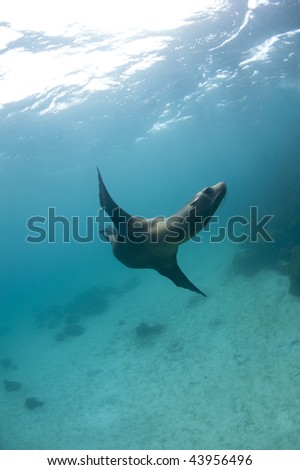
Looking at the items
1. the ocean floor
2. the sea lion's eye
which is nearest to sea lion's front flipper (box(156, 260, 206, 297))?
the sea lion's eye

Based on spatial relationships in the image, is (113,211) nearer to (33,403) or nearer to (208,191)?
(208,191)

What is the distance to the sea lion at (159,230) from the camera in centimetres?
357

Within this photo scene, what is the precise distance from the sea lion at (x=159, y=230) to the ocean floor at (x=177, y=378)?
4.80 metres

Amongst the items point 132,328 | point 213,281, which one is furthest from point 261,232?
point 132,328

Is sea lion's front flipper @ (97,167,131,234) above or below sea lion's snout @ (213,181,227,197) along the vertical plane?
Answer: below

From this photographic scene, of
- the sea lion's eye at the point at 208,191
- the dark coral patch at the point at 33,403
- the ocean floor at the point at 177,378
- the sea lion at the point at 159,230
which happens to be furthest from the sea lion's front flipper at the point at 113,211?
the dark coral patch at the point at 33,403

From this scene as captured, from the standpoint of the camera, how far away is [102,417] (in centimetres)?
1031

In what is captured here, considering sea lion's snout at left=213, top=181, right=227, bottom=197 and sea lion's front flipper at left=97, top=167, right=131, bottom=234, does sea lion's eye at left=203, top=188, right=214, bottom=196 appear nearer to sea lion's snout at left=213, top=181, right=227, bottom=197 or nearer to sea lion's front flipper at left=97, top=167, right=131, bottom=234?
Answer: sea lion's snout at left=213, top=181, right=227, bottom=197

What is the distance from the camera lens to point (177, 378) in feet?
36.1

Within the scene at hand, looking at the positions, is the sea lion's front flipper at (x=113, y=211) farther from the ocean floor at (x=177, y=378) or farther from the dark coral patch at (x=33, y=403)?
the dark coral patch at (x=33, y=403)

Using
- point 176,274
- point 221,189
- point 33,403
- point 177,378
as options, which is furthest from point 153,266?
point 33,403

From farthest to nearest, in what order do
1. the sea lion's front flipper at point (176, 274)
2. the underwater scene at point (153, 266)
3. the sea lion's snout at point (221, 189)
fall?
the underwater scene at point (153, 266), the sea lion's front flipper at point (176, 274), the sea lion's snout at point (221, 189)

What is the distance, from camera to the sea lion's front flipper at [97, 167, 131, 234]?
4.61m

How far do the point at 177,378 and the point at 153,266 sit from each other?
714 centimetres
